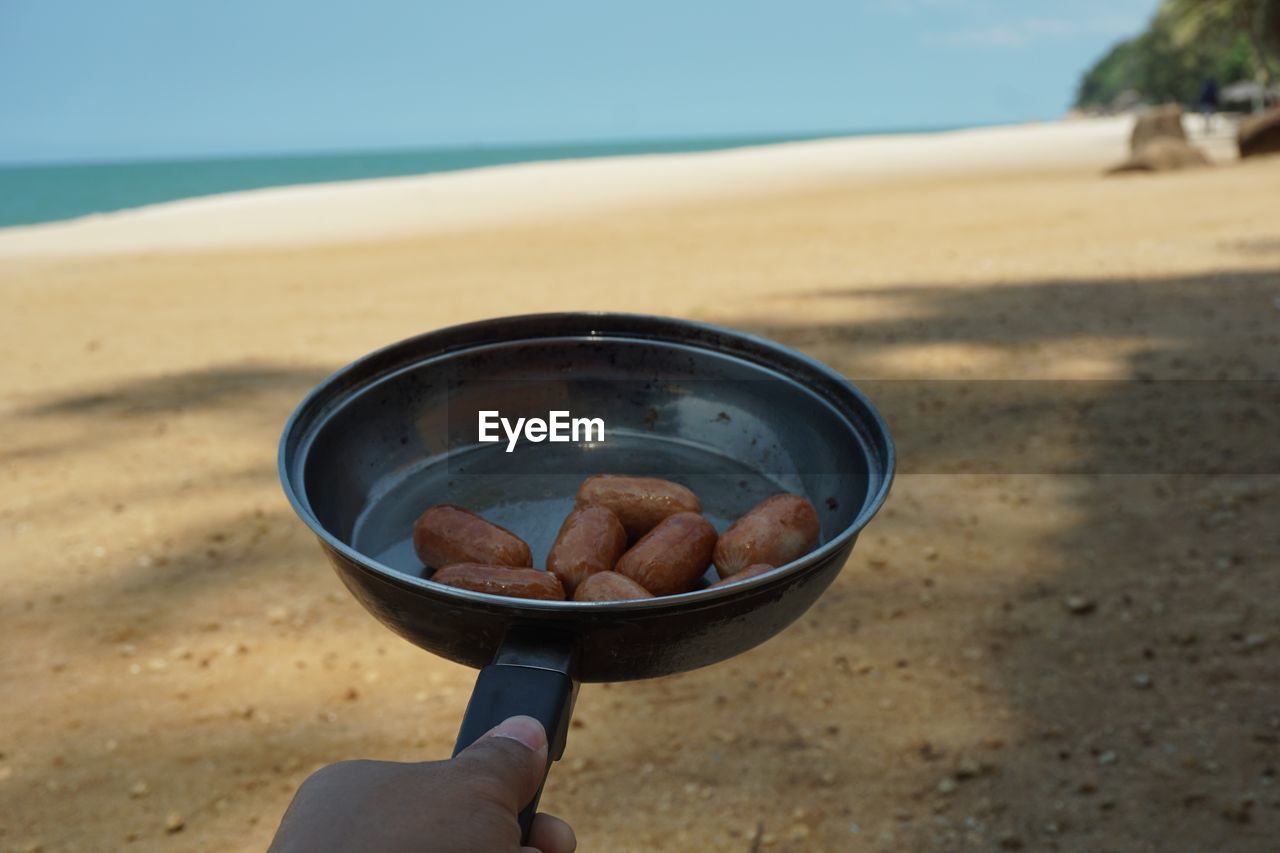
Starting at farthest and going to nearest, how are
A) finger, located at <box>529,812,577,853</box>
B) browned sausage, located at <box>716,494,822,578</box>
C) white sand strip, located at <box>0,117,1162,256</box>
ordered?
white sand strip, located at <box>0,117,1162,256</box> → browned sausage, located at <box>716,494,822,578</box> → finger, located at <box>529,812,577,853</box>

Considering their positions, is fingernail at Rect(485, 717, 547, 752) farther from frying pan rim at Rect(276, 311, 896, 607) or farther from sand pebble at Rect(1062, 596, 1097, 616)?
sand pebble at Rect(1062, 596, 1097, 616)

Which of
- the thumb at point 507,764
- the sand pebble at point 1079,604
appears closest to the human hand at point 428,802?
the thumb at point 507,764

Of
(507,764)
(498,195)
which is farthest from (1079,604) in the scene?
(498,195)

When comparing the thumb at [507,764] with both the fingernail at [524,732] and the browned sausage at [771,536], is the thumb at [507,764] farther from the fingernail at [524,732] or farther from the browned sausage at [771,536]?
the browned sausage at [771,536]

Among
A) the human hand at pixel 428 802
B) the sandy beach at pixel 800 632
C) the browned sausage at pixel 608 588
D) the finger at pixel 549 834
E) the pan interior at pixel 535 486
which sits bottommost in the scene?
the sandy beach at pixel 800 632

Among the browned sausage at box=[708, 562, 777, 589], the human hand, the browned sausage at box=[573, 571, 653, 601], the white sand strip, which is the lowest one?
the white sand strip

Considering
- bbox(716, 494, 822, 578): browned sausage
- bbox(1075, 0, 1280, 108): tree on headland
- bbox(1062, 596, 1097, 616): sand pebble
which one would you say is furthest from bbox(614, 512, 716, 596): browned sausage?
bbox(1075, 0, 1280, 108): tree on headland
